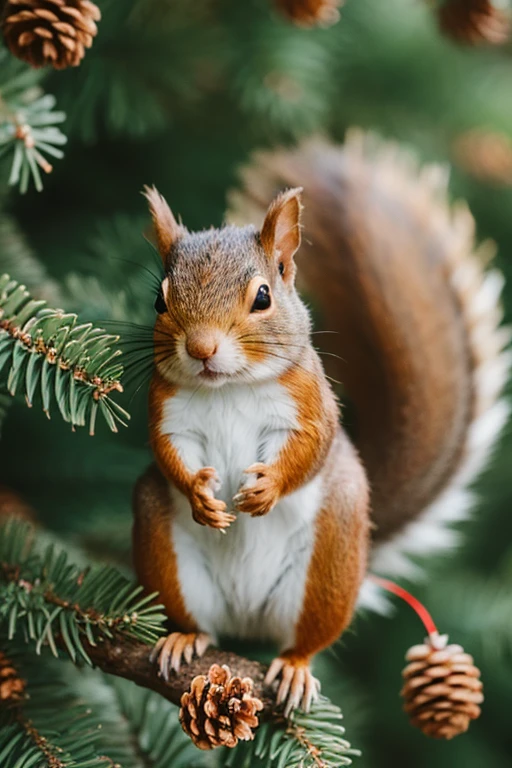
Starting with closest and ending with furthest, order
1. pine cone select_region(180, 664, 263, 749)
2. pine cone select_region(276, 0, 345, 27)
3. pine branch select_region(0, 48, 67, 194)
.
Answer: pine cone select_region(180, 664, 263, 749) < pine branch select_region(0, 48, 67, 194) < pine cone select_region(276, 0, 345, 27)

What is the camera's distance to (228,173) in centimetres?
127

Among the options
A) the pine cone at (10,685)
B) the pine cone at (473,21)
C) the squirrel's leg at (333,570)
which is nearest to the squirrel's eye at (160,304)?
the squirrel's leg at (333,570)

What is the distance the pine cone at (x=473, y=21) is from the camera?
1.02m

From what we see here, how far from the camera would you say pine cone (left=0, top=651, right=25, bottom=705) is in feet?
2.48

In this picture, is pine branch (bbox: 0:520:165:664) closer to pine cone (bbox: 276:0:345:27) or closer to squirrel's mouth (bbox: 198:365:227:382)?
squirrel's mouth (bbox: 198:365:227:382)

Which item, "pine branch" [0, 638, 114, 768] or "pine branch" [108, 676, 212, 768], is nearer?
"pine branch" [0, 638, 114, 768]

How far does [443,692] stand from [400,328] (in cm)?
39

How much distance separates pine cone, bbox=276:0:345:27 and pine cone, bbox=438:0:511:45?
5.9 inches

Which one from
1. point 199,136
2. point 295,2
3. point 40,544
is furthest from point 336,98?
point 40,544

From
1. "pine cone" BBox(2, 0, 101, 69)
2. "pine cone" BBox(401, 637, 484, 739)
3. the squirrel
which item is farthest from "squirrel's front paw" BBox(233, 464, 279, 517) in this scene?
"pine cone" BBox(2, 0, 101, 69)

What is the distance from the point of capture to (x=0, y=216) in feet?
3.32

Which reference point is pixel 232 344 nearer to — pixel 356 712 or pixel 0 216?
pixel 0 216

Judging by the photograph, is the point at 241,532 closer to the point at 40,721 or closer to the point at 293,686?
the point at 293,686

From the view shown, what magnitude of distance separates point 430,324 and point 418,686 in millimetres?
393
